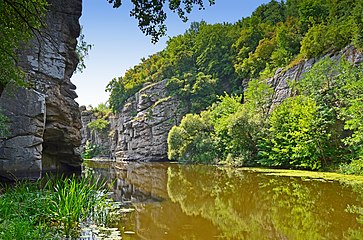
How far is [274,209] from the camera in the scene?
8.77 meters

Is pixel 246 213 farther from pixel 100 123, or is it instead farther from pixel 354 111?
pixel 100 123

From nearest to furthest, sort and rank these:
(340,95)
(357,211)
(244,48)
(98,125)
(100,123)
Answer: (357,211), (340,95), (244,48), (98,125), (100,123)

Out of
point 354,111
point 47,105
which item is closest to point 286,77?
point 354,111

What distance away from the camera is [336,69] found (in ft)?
71.3

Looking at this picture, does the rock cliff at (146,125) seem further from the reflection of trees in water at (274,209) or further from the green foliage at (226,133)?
the reflection of trees in water at (274,209)

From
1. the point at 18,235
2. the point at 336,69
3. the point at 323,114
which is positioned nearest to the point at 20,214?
the point at 18,235

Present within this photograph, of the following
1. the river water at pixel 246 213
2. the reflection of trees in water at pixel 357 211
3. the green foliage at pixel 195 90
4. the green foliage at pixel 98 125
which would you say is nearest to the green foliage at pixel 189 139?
the green foliage at pixel 195 90

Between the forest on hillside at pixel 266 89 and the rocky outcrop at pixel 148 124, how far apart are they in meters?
2.02

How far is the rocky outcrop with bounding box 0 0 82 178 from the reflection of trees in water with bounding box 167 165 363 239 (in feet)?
19.0

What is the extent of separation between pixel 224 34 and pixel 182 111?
14.8 metres

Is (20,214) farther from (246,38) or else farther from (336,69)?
(246,38)

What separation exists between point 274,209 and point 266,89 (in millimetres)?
21466

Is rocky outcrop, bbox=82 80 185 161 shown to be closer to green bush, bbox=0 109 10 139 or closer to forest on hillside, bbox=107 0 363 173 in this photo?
forest on hillside, bbox=107 0 363 173

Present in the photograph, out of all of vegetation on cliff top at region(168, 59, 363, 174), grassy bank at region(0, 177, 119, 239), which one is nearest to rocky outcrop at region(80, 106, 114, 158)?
vegetation on cliff top at region(168, 59, 363, 174)
